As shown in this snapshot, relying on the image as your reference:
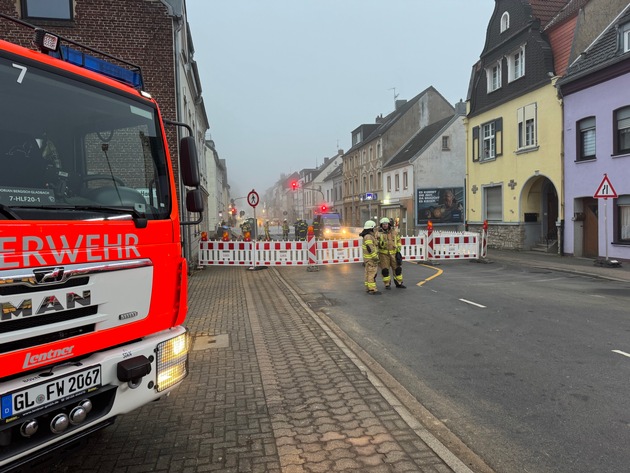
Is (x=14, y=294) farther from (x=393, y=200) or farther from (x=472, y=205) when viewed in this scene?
(x=393, y=200)

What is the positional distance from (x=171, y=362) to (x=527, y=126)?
68.5 feet

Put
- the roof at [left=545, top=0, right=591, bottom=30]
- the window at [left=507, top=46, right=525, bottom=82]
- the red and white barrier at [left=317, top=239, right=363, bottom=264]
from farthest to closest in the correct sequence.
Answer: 1. the window at [left=507, top=46, right=525, bottom=82]
2. the roof at [left=545, top=0, right=591, bottom=30]
3. the red and white barrier at [left=317, top=239, right=363, bottom=264]

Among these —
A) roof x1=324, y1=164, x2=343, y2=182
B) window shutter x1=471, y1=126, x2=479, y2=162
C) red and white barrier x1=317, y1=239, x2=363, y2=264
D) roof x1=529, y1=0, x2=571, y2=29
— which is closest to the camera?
red and white barrier x1=317, y1=239, x2=363, y2=264

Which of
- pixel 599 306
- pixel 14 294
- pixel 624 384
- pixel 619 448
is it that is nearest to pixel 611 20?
pixel 599 306

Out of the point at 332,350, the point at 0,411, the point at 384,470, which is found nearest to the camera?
the point at 0,411

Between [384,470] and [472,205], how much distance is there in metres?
23.4

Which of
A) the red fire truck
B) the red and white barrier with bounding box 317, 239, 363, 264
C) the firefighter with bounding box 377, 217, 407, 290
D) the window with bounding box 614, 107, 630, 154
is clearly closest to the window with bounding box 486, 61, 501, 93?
the window with bounding box 614, 107, 630, 154

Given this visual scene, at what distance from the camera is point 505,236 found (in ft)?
70.7

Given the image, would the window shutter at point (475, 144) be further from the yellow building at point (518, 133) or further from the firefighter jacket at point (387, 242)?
the firefighter jacket at point (387, 242)

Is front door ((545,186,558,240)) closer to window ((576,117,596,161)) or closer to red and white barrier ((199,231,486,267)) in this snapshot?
window ((576,117,596,161))

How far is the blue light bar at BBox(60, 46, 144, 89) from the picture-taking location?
3.33 metres

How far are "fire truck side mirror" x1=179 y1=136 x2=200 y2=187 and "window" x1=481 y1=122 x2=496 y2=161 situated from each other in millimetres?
21677

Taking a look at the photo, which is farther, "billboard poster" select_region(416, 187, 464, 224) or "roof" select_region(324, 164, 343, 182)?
"roof" select_region(324, 164, 343, 182)

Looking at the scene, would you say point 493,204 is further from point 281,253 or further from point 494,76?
point 281,253
